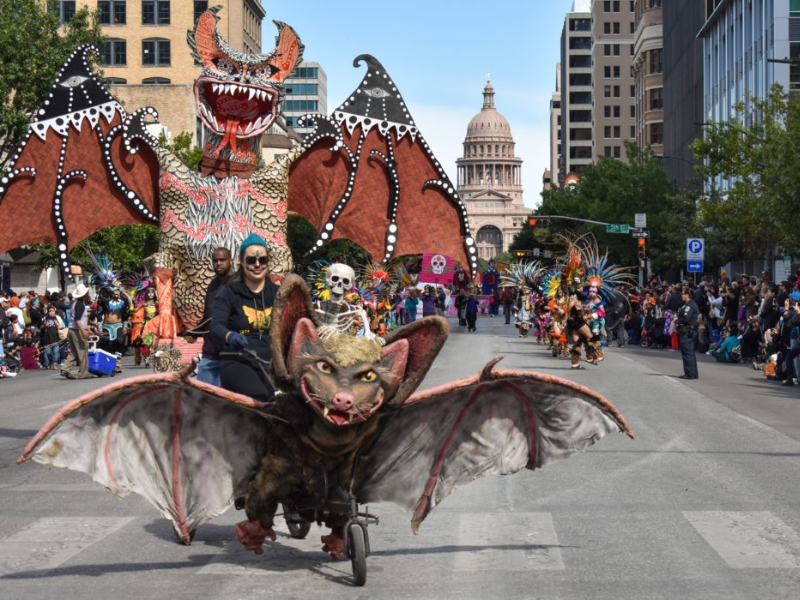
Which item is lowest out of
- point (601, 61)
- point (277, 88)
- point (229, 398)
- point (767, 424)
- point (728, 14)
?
point (767, 424)

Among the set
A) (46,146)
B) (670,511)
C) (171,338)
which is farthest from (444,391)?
(46,146)

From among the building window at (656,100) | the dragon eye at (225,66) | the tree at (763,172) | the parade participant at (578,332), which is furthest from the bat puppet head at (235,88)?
the building window at (656,100)

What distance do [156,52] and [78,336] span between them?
6537 cm

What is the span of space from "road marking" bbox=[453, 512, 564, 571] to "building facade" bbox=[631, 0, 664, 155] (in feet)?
288

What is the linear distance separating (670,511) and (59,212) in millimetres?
5764

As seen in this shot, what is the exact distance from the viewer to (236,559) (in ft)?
24.2

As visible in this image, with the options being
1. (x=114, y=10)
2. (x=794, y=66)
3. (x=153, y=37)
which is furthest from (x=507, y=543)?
(x=114, y=10)

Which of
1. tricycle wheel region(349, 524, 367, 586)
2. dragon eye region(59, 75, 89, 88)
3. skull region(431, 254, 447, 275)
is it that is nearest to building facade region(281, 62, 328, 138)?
skull region(431, 254, 447, 275)

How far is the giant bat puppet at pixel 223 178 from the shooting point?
1050cm

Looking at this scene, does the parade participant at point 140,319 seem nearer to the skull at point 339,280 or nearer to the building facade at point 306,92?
the skull at point 339,280

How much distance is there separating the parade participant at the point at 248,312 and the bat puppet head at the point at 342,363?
0.94 m

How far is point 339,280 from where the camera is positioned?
8547 mm

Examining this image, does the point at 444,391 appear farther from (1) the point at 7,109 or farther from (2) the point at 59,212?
(1) the point at 7,109

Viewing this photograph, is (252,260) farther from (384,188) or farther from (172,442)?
(384,188)
